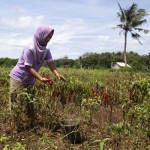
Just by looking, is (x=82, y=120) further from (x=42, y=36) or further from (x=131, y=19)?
(x=131, y=19)

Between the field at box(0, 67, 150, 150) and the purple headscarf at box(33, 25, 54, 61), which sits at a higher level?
the purple headscarf at box(33, 25, 54, 61)

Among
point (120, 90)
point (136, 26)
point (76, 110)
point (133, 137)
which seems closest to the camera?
point (133, 137)

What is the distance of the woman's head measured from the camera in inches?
195

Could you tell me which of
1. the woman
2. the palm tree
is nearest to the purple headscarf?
the woman

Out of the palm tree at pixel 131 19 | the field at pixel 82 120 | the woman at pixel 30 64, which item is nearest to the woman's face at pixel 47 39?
the woman at pixel 30 64

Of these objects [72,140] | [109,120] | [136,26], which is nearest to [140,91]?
[109,120]

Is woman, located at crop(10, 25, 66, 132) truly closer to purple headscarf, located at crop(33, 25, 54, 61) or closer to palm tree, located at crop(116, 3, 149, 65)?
purple headscarf, located at crop(33, 25, 54, 61)

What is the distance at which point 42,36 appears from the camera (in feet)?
16.4

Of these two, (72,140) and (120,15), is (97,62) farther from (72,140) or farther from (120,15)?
(72,140)

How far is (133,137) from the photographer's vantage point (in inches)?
159

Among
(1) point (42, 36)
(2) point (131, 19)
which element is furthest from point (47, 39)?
(2) point (131, 19)

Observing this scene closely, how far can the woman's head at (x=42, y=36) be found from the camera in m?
4.96

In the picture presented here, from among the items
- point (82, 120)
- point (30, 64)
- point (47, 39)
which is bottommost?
point (82, 120)

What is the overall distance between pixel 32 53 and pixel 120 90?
3.15 meters
